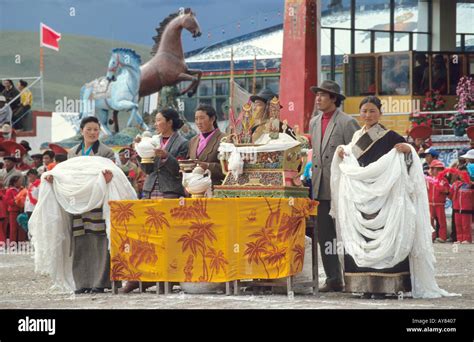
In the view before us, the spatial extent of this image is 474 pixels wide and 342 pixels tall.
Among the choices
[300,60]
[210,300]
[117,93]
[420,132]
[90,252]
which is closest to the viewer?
[210,300]

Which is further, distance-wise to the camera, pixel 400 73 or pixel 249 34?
pixel 249 34

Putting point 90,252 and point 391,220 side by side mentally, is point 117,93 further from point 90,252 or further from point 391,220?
point 391,220

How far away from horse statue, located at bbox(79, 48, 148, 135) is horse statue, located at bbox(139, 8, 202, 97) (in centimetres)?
48

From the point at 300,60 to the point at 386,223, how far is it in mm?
16411

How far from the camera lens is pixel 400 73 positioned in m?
31.6

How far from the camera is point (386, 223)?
11008 mm

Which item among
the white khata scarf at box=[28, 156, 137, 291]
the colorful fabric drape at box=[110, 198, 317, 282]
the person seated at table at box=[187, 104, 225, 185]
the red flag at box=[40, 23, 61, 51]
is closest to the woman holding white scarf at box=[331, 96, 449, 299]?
the colorful fabric drape at box=[110, 198, 317, 282]

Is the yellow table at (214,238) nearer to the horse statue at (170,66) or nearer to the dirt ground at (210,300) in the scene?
the dirt ground at (210,300)

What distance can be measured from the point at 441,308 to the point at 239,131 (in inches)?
117

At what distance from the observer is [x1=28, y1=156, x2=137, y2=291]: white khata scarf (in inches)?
469

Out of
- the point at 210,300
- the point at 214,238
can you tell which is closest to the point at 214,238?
the point at 214,238

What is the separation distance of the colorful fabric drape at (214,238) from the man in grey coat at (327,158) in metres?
0.53
